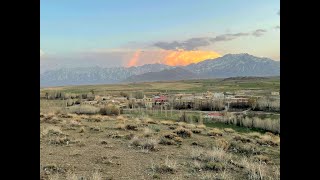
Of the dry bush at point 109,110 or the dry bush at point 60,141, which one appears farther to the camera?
the dry bush at point 109,110

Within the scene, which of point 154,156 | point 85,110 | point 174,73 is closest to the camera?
point 154,156

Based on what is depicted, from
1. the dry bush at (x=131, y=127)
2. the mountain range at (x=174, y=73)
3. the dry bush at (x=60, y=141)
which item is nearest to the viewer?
the dry bush at (x=60, y=141)

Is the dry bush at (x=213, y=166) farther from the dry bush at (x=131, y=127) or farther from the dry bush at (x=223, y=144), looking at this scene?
the dry bush at (x=131, y=127)

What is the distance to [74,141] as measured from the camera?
7.41 meters

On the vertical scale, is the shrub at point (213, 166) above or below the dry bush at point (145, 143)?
below

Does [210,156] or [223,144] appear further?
[223,144]

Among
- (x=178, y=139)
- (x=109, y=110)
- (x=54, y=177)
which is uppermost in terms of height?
(x=109, y=110)

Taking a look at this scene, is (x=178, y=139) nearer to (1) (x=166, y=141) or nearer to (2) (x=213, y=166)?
(1) (x=166, y=141)

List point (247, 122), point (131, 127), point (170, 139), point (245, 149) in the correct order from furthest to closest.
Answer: point (247, 122)
point (131, 127)
point (170, 139)
point (245, 149)

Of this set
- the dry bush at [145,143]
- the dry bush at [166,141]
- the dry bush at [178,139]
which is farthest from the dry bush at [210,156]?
the dry bush at [178,139]

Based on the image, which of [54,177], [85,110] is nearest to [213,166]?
[54,177]

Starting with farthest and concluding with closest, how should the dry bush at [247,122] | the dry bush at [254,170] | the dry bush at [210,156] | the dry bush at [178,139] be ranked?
the dry bush at [247,122]
the dry bush at [178,139]
the dry bush at [210,156]
the dry bush at [254,170]
